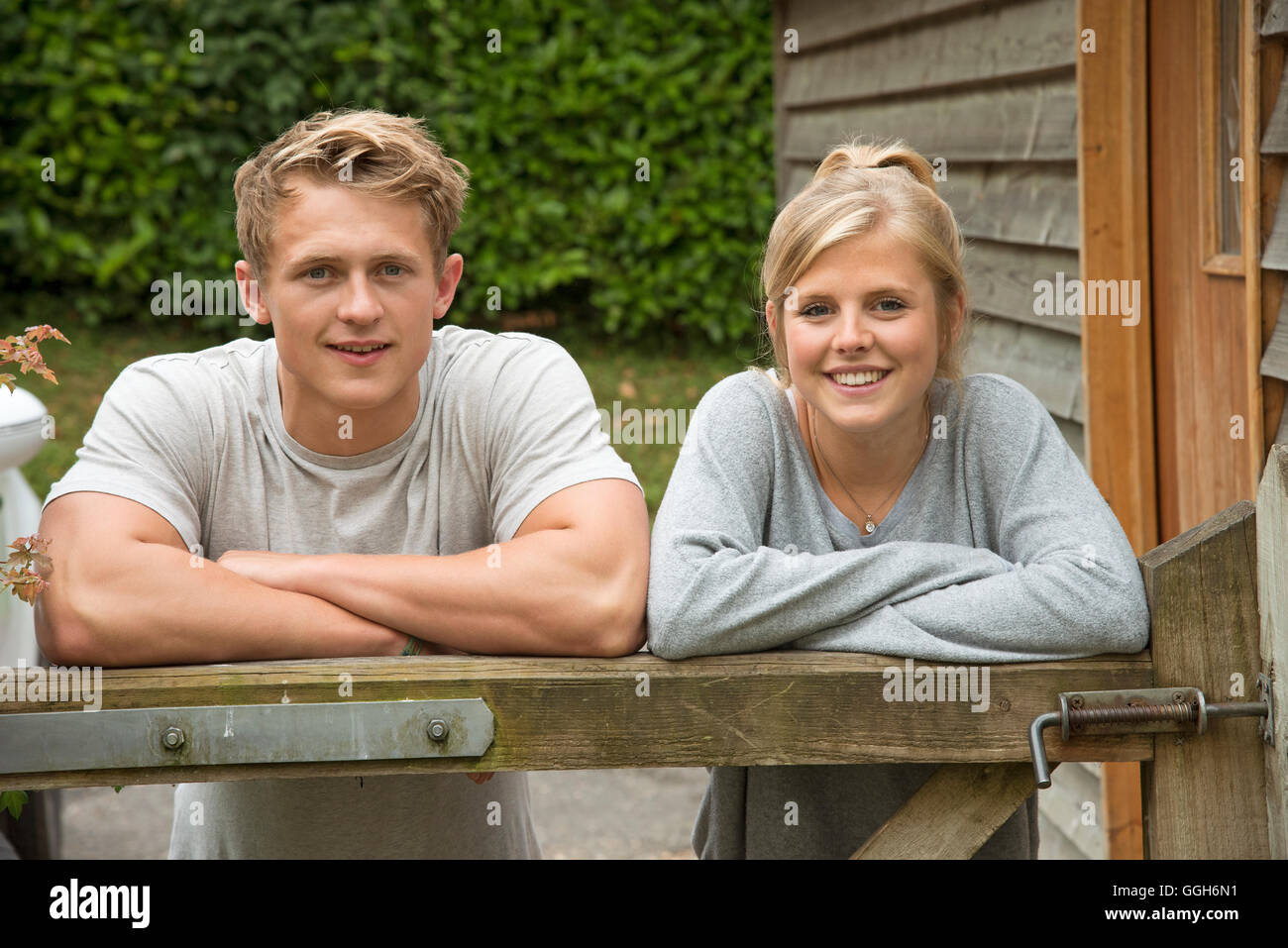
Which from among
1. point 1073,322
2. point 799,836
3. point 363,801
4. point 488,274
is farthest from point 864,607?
point 488,274

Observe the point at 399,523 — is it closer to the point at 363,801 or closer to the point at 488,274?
the point at 363,801

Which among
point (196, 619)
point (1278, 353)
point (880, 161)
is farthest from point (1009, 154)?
point (196, 619)

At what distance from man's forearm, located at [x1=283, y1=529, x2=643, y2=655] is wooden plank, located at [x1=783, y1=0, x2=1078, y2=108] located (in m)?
2.08

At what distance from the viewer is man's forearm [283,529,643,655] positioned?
171 cm

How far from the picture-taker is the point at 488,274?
891 cm

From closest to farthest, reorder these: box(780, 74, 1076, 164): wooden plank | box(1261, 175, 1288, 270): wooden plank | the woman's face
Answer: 1. the woman's face
2. box(1261, 175, 1288, 270): wooden plank
3. box(780, 74, 1076, 164): wooden plank

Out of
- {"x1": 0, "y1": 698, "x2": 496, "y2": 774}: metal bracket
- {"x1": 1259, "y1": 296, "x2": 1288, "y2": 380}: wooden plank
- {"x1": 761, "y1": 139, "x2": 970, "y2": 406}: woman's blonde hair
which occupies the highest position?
{"x1": 761, "y1": 139, "x2": 970, "y2": 406}: woman's blonde hair

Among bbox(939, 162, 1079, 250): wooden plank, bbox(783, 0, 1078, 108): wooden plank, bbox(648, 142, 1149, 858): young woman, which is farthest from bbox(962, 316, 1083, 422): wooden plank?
bbox(648, 142, 1149, 858): young woman

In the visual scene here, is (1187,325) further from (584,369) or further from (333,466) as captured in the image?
(584,369)

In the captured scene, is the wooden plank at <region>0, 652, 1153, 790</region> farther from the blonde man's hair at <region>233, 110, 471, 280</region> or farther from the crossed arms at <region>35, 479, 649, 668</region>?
the blonde man's hair at <region>233, 110, 471, 280</region>

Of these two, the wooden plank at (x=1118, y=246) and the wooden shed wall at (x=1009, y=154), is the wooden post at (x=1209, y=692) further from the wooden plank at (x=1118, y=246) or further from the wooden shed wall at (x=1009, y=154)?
the wooden plank at (x=1118, y=246)

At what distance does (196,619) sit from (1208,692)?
49.6 inches

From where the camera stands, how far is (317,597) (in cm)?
177

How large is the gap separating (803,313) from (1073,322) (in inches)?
66.6
